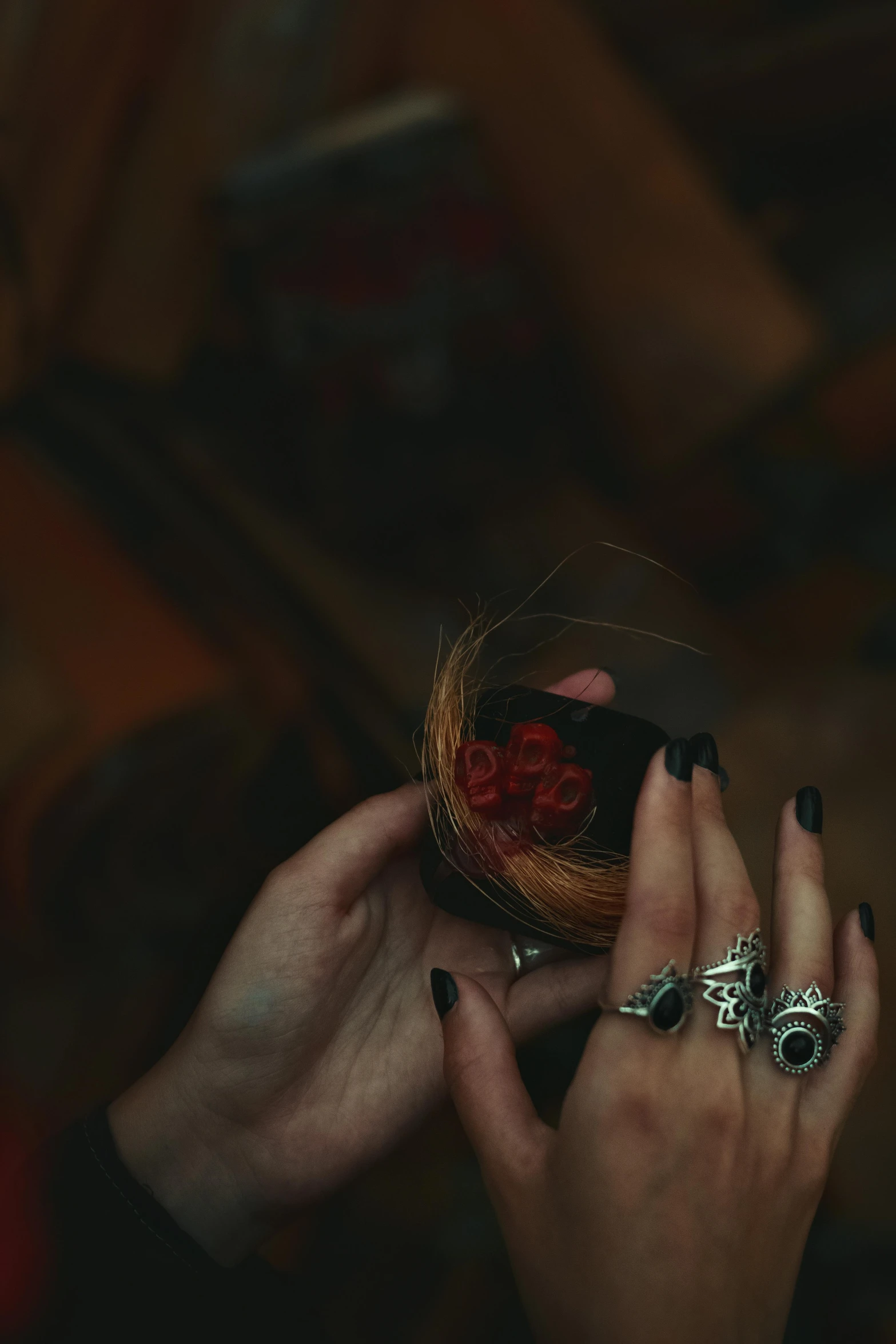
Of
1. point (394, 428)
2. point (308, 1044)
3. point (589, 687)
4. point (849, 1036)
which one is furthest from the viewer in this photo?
point (394, 428)

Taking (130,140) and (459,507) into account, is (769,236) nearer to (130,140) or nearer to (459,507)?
(459,507)

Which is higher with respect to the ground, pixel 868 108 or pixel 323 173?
pixel 323 173

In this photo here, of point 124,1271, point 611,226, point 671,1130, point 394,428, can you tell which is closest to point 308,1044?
point 124,1271

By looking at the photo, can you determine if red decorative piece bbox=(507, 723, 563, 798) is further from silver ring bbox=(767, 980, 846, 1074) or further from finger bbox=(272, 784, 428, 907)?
silver ring bbox=(767, 980, 846, 1074)

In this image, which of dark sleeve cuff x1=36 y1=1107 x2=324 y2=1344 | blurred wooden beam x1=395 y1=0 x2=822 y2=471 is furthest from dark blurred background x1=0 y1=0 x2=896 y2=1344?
dark sleeve cuff x1=36 y1=1107 x2=324 y2=1344

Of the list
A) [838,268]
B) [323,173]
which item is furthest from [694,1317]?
[838,268]

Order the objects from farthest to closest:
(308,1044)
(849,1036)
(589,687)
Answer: (589,687)
(308,1044)
(849,1036)

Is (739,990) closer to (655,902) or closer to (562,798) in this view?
(655,902)
